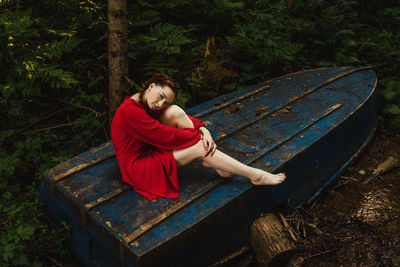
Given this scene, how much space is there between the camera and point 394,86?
5.25 meters

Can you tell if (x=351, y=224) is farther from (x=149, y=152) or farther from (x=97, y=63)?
(x=97, y=63)

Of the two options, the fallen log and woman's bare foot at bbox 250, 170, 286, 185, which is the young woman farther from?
the fallen log

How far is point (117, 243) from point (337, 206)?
103 inches

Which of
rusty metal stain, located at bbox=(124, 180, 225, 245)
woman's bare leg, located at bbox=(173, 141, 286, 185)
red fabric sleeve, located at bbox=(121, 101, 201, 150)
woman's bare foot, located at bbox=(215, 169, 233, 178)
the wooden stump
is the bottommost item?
the wooden stump

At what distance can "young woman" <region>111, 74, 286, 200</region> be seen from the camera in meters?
2.49

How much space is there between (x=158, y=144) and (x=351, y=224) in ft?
7.50

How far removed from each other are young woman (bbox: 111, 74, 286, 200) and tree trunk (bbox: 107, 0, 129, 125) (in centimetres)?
120

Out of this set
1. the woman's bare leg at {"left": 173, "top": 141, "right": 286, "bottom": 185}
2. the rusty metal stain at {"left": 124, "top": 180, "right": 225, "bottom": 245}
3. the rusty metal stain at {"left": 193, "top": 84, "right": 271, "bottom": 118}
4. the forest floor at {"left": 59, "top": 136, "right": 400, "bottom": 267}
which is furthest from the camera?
the rusty metal stain at {"left": 193, "top": 84, "right": 271, "bottom": 118}

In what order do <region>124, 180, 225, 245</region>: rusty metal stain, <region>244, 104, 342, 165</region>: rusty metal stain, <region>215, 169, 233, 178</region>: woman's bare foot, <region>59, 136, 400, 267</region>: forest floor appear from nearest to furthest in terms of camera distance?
<region>124, 180, 225, 245</region>: rusty metal stain → <region>215, 169, 233, 178</region>: woman's bare foot → <region>59, 136, 400, 267</region>: forest floor → <region>244, 104, 342, 165</region>: rusty metal stain

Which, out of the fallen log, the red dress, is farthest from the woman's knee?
the fallen log

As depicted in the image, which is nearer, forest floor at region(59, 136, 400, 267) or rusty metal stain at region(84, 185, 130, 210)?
rusty metal stain at region(84, 185, 130, 210)

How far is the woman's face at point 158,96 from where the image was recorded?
2482 millimetres

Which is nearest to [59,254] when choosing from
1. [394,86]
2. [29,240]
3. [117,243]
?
→ [29,240]

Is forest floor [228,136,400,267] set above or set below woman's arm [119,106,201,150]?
below
